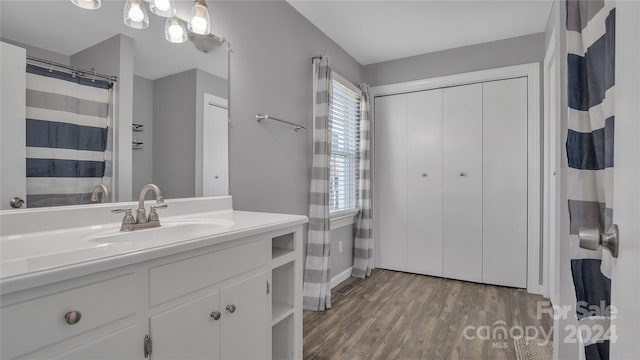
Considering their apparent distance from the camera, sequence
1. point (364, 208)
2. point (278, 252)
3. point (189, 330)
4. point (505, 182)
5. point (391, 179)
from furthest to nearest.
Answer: point (391, 179), point (364, 208), point (505, 182), point (278, 252), point (189, 330)

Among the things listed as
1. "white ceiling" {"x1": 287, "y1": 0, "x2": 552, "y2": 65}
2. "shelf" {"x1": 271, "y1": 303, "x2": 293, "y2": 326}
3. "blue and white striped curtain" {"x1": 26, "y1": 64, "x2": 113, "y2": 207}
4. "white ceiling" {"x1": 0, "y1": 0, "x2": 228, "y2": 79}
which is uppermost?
"white ceiling" {"x1": 287, "y1": 0, "x2": 552, "y2": 65}

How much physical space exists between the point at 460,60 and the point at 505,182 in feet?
4.23

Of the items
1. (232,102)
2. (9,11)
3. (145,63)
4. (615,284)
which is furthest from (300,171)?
(615,284)

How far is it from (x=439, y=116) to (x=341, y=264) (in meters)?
1.83

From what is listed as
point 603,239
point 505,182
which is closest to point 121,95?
point 603,239

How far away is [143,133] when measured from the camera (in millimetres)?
1415

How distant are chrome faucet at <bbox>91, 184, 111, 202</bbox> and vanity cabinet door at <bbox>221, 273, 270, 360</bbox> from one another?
64 centimetres

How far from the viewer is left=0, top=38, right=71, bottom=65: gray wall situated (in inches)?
41.8

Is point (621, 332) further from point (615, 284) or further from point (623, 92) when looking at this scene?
point (623, 92)

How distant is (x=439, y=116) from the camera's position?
3207mm

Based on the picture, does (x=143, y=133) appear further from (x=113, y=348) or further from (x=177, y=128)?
(x=113, y=348)

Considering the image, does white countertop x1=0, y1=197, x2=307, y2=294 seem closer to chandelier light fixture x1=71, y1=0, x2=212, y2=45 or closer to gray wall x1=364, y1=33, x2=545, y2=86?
chandelier light fixture x1=71, y1=0, x2=212, y2=45

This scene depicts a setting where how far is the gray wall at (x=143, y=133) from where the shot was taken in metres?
1.39

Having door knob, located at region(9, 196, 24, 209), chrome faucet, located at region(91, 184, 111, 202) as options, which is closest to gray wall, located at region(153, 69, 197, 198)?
chrome faucet, located at region(91, 184, 111, 202)
